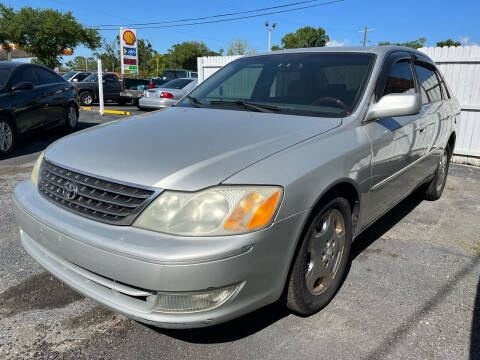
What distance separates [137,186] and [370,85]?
188cm

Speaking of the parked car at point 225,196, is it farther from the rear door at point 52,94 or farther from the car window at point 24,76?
the rear door at point 52,94

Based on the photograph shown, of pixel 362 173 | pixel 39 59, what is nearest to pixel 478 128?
pixel 362 173

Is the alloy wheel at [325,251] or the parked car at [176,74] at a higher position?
the parked car at [176,74]

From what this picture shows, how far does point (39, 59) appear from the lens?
127 ft

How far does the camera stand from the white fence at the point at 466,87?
22.9 ft

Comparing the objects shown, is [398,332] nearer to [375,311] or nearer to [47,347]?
[375,311]

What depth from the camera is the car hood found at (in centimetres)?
191

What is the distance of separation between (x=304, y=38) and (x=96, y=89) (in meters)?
68.8

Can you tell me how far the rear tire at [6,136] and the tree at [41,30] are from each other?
3500cm

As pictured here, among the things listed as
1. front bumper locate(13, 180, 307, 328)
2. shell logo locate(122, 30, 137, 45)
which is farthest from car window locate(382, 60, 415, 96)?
shell logo locate(122, 30, 137, 45)

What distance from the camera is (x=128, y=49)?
645 inches

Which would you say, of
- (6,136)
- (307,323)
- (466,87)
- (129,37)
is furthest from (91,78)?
(307,323)

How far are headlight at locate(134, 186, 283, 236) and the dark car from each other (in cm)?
588

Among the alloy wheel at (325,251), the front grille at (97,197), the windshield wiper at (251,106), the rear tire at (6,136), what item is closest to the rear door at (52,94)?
the rear tire at (6,136)
